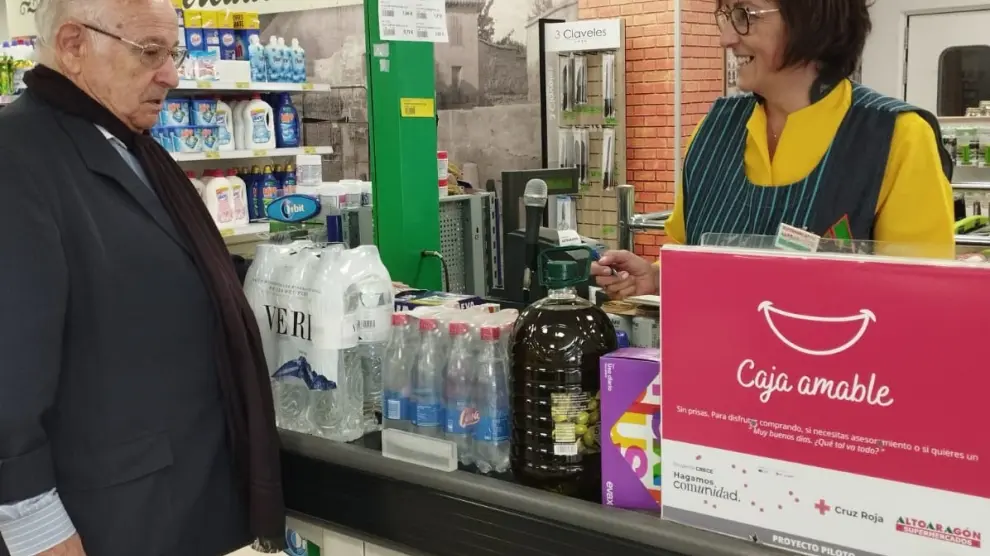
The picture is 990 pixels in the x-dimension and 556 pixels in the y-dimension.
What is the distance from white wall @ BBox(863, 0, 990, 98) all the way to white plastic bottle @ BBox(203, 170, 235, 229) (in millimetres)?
5481

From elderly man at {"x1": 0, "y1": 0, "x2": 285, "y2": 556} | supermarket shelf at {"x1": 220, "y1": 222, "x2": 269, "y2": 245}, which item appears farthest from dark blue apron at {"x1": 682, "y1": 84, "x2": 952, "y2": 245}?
supermarket shelf at {"x1": 220, "y1": 222, "x2": 269, "y2": 245}

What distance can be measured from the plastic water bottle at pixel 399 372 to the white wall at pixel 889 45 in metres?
7.29

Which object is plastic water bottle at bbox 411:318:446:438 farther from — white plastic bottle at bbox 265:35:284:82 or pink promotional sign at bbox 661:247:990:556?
white plastic bottle at bbox 265:35:284:82

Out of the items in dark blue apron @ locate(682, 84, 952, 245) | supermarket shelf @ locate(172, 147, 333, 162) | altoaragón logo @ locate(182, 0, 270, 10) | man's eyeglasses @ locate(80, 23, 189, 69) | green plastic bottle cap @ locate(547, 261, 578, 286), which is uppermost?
altoaragón logo @ locate(182, 0, 270, 10)

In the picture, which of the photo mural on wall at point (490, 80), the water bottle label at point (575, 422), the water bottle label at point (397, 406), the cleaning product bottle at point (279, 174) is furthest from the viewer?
the photo mural on wall at point (490, 80)

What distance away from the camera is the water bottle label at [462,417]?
5.67 ft

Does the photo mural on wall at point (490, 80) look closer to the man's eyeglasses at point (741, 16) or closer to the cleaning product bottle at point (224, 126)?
the cleaning product bottle at point (224, 126)

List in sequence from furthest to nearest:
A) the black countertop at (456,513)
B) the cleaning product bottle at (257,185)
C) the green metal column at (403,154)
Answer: the cleaning product bottle at (257,185), the green metal column at (403,154), the black countertop at (456,513)

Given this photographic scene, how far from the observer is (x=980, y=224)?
4445mm

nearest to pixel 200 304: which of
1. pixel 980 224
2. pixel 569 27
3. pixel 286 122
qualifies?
pixel 980 224

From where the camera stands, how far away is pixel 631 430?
1.49 m

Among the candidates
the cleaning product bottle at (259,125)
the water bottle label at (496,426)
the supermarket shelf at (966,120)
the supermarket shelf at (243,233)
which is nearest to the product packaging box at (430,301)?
the water bottle label at (496,426)

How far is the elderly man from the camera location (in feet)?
4.96

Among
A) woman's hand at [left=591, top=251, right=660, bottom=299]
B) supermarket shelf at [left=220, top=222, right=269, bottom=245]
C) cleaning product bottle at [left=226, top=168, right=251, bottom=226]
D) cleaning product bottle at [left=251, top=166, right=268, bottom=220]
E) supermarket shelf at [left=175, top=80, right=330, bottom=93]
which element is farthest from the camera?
cleaning product bottle at [left=251, top=166, right=268, bottom=220]
